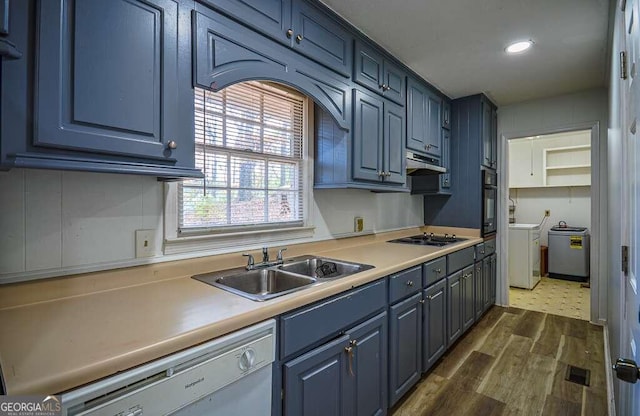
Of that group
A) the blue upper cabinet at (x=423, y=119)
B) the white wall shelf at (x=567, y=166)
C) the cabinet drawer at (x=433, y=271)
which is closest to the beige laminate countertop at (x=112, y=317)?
the cabinet drawer at (x=433, y=271)

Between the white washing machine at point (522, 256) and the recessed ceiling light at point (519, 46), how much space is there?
279 cm

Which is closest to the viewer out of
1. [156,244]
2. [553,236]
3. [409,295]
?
[156,244]

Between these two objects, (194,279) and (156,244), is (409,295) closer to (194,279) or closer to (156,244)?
(194,279)

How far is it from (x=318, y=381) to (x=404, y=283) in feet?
2.71

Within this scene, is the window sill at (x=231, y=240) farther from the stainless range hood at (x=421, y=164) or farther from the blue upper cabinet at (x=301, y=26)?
the stainless range hood at (x=421, y=164)

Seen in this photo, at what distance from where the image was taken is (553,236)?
495cm

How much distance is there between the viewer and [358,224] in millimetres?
2576

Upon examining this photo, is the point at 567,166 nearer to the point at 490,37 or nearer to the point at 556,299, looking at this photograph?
the point at 556,299

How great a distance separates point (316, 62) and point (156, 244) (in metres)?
1.29

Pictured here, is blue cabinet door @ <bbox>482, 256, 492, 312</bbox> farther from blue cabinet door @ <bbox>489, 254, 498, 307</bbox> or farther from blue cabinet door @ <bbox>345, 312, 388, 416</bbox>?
blue cabinet door @ <bbox>345, 312, 388, 416</bbox>

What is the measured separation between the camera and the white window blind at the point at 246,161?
5.23ft

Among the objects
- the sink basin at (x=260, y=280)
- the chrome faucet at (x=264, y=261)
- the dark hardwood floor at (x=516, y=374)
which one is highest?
the chrome faucet at (x=264, y=261)

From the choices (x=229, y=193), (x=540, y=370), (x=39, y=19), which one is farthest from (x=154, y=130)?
(x=540, y=370)

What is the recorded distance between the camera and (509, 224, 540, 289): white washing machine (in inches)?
168
